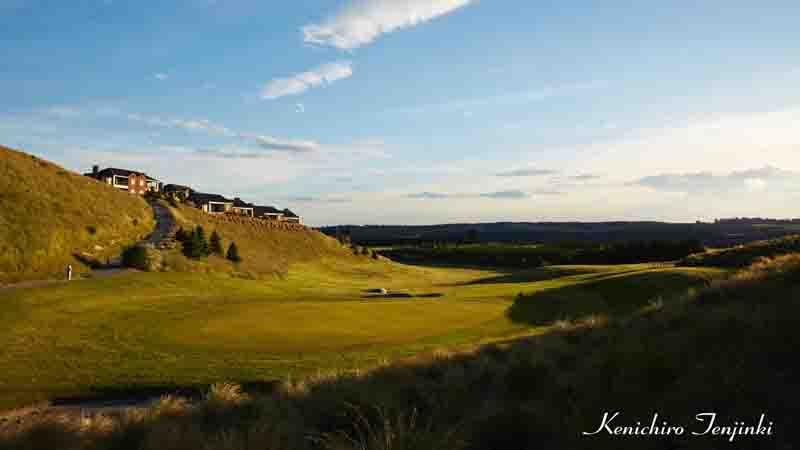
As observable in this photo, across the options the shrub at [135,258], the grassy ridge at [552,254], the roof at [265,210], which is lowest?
the grassy ridge at [552,254]

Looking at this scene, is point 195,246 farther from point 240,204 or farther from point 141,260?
point 240,204

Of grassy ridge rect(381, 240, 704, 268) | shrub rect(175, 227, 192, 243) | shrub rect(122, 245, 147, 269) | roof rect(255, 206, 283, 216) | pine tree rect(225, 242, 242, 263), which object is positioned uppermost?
roof rect(255, 206, 283, 216)

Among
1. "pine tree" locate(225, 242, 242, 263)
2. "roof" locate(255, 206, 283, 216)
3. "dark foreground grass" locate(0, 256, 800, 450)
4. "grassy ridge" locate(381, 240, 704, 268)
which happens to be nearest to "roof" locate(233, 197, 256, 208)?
"roof" locate(255, 206, 283, 216)

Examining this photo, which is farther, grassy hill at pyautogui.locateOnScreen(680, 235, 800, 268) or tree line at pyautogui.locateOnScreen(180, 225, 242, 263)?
grassy hill at pyautogui.locateOnScreen(680, 235, 800, 268)

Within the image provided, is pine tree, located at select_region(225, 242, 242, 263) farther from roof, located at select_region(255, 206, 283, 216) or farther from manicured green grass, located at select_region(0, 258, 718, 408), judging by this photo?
roof, located at select_region(255, 206, 283, 216)

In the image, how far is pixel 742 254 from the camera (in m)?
54.8

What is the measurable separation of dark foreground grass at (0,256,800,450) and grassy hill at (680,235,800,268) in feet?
165

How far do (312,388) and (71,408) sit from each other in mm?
7455

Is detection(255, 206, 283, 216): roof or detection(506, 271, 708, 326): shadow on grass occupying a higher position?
detection(255, 206, 283, 216): roof

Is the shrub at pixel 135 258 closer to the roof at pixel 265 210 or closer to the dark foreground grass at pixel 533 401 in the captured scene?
the dark foreground grass at pixel 533 401

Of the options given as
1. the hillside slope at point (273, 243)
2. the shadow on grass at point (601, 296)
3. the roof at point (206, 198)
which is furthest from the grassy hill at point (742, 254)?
the roof at point (206, 198)

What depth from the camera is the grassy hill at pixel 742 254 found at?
52.8 metres

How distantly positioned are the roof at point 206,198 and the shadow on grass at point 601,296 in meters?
101

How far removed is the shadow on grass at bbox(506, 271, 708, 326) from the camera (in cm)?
3118
